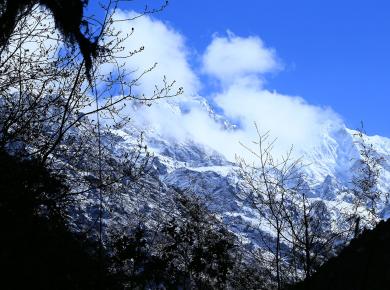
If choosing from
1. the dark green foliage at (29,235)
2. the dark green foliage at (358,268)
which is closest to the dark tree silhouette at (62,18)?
the dark green foliage at (29,235)

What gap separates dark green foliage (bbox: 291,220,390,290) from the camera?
6047 millimetres

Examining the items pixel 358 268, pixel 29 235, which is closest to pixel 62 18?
pixel 29 235

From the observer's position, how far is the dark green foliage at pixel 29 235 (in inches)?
286

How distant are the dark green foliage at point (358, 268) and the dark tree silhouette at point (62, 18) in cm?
500

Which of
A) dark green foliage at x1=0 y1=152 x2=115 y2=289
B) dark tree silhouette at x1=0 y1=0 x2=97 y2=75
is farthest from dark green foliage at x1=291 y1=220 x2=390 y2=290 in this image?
dark tree silhouette at x1=0 y1=0 x2=97 y2=75

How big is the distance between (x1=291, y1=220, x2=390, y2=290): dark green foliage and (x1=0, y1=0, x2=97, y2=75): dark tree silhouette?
5004 millimetres

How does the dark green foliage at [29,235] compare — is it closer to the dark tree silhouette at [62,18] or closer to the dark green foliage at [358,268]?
the dark tree silhouette at [62,18]

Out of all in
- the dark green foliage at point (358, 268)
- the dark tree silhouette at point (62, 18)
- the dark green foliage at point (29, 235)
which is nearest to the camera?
the dark green foliage at point (358, 268)

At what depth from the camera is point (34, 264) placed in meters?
7.62

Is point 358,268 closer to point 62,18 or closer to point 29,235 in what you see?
point 29,235

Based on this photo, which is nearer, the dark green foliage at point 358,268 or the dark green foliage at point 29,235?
the dark green foliage at point 358,268

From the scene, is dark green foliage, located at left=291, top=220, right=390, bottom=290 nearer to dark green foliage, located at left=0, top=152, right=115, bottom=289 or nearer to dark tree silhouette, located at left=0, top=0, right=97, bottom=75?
dark green foliage, located at left=0, top=152, right=115, bottom=289

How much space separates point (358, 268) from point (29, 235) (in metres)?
5.30

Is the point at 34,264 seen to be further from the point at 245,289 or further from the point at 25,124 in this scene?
the point at 245,289
